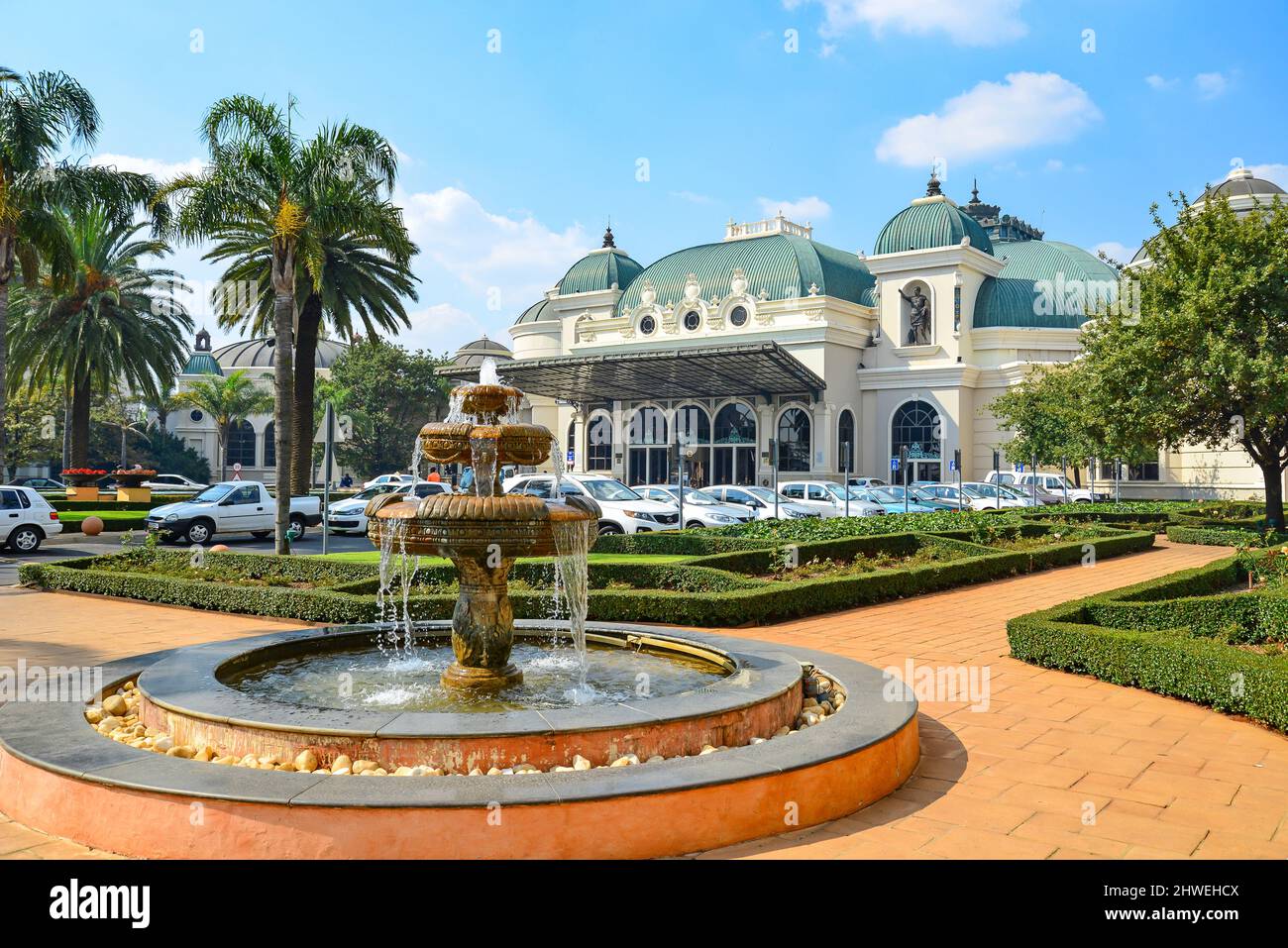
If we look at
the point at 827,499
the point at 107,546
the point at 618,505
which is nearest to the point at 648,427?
the point at 827,499

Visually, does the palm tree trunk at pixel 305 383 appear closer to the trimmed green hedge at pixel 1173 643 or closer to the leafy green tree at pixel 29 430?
the trimmed green hedge at pixel 1173 643

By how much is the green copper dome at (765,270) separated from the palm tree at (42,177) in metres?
34.7

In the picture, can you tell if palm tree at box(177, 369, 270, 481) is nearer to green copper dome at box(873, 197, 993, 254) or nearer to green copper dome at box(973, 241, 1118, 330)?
green copper dome at box(873, 197, 993, 254)

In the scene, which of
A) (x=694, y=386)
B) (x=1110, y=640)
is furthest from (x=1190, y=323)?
(x=694, y=386)

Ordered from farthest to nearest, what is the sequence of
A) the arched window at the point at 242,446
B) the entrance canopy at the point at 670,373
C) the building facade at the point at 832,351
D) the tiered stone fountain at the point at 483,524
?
1. the arched window at the point at 242,446
2. the building facade at the point at 832,351
3. the entrance canopy at the point at 670,373
4. the tiered stone fountain at the point at 483,524

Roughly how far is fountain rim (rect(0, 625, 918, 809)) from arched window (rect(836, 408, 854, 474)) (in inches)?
1762

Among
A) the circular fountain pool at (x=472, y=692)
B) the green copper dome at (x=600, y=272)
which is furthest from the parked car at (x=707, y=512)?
the green copper dome at (x=600, y=272)

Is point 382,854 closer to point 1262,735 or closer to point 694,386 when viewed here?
point 1262,735

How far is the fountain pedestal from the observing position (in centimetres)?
687

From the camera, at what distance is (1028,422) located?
41.7 meters

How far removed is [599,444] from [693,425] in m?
6.62

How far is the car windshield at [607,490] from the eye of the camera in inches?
888

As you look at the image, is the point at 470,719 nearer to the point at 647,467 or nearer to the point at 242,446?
the point at 647,467
